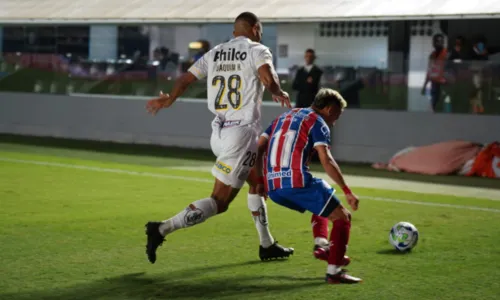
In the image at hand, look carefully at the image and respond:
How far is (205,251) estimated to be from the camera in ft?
29.4

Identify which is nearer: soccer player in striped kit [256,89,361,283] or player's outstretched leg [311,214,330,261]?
soccer player in striped kit [256,89,361,283]

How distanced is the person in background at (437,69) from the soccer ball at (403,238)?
9.80m

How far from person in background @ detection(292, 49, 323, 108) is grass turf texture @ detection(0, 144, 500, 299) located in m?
4.96

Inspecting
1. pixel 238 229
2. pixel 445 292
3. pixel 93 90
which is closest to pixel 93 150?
pixel 93 90

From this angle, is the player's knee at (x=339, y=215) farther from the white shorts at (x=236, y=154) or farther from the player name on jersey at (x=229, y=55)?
the player name on jersey at (x=229, y=55)

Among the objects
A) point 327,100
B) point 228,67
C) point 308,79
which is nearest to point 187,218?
point 228,67

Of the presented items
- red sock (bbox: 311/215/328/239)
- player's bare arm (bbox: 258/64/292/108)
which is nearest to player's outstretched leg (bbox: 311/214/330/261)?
red sock (bbox: 311/215/328/239)

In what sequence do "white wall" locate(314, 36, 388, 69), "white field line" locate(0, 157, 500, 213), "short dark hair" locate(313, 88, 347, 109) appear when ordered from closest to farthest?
"short dark hair" locate(313, 88, 347, 109)
"white field line" locate(0, 157, 500, 213)
"white wall" locate(314, 36, 388, 69)

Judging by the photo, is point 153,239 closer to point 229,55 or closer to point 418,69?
point 229,55

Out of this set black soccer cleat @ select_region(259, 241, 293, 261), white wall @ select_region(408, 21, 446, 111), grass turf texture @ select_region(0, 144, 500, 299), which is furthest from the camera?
white wall @ select_region(408, 21, 446, 111)

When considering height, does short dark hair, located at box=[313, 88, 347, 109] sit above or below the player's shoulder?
below

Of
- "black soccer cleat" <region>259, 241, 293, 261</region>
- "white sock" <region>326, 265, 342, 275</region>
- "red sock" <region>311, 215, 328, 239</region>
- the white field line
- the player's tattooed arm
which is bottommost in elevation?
the white field line

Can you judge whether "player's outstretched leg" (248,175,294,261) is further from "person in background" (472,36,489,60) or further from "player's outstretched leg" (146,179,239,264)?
"person in background" (472,36,489,60)

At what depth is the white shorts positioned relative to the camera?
8227 millimetres
